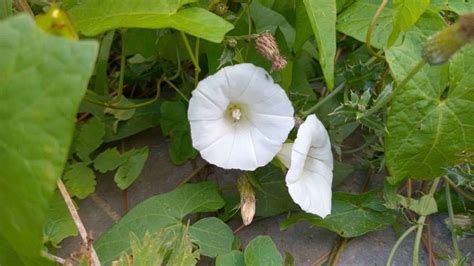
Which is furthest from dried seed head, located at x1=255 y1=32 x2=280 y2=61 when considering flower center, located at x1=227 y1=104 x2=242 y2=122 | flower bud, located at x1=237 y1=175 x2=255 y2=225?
flower bud, located at x1=237 y1=175 x2=255 y2=225

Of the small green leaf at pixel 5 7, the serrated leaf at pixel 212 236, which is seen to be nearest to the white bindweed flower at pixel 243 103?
the serrated leaf at pixel 212 236

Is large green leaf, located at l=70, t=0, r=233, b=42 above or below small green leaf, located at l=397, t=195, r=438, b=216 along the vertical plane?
Result: above

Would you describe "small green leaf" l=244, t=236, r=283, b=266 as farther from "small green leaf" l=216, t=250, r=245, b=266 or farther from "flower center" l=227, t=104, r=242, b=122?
"flower center" l=227, t=104, r=242, b=122

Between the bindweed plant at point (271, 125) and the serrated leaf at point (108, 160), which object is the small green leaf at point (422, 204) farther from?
the serrated leaf at point (108, 160)

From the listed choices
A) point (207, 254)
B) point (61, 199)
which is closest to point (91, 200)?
point (61, 199)

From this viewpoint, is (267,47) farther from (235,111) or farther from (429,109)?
(429,109)
